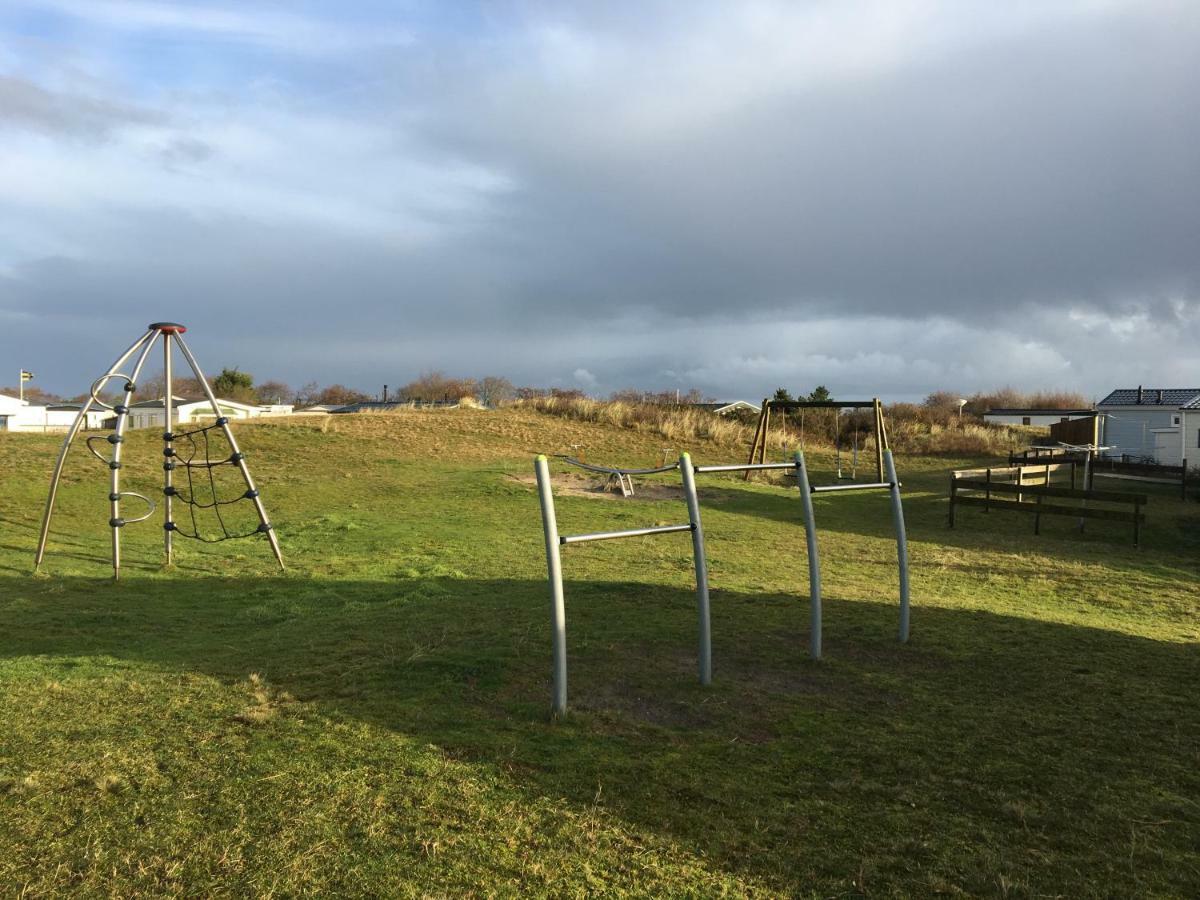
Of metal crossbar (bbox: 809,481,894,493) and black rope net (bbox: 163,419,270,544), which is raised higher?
metal crossbar (bbox: 809,481,894,493)

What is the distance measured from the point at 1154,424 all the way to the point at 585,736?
3921 cm

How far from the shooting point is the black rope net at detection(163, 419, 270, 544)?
1084 cm

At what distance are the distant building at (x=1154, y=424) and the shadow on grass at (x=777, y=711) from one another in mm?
32489

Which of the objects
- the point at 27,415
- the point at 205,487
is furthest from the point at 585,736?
the point at 27,415

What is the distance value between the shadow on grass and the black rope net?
104 inches

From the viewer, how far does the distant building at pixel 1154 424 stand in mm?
33375

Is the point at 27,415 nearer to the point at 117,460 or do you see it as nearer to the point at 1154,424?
the point at 117,460

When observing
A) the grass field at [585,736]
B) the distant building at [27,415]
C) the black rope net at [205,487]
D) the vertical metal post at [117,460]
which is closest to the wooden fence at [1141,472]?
the grass field at [585,736]

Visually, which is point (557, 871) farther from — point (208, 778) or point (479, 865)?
point (208, 778)

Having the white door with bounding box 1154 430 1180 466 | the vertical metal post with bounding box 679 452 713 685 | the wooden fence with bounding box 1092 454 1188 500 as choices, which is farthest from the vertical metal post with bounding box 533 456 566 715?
the white door with bounding box 1154 430 1180 466

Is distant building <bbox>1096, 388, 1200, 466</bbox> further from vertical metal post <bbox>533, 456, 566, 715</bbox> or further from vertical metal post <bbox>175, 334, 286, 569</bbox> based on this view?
vertical metal post <bbox>533, 456, 566, 715</bbox>

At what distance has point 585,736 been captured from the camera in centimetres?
438

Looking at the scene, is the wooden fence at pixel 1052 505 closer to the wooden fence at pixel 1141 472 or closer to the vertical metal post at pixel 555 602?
the wooden fence at pixel 1141 472

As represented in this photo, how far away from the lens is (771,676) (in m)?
5.64
